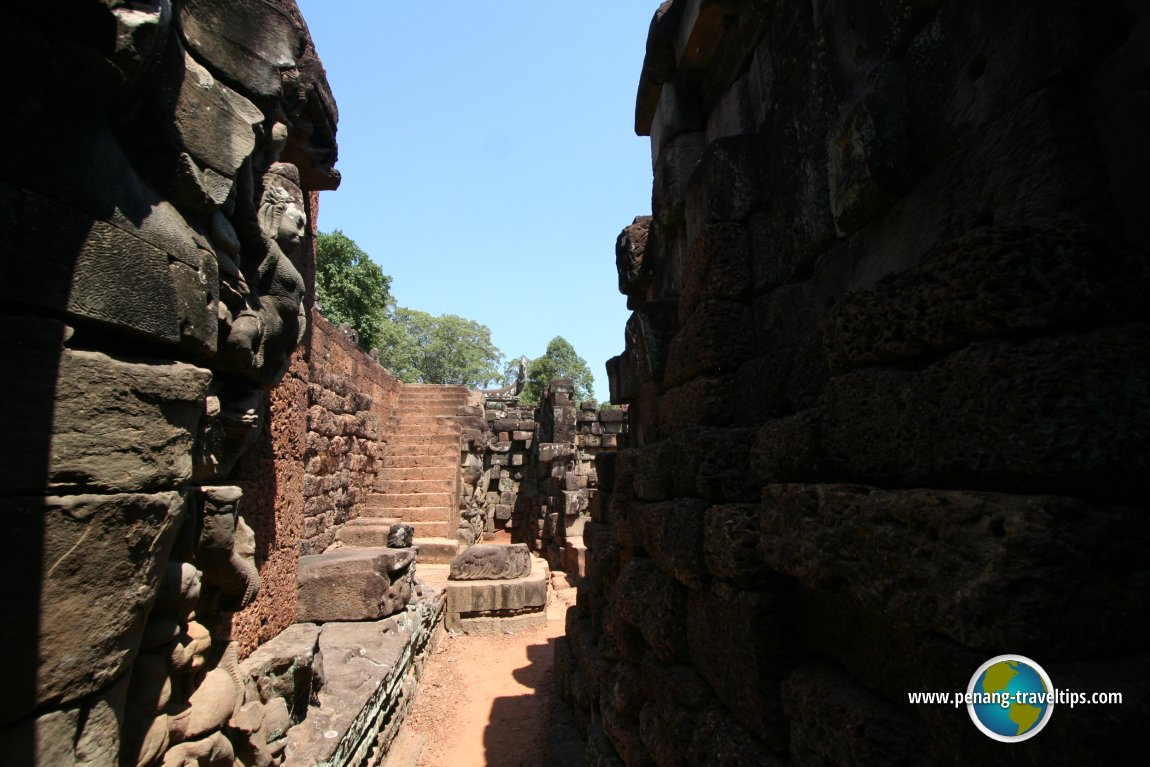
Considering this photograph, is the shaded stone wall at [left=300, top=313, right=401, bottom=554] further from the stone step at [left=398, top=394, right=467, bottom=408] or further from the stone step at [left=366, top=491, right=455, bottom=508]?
the stone step at [left=398, top=394, right=467, bottom=408]

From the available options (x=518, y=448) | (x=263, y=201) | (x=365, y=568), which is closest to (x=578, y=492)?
(x=518, y=448)

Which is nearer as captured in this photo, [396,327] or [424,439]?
[424,439]

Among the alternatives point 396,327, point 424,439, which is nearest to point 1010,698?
point 424,439

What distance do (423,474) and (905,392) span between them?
11.3 meters

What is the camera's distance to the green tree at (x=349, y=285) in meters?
26.3

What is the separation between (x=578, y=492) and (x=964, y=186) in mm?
11272

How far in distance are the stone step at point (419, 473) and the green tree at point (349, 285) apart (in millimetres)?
16487

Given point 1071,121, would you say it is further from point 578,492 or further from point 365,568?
point 578,492

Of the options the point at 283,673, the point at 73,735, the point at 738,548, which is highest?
the point at 738,548

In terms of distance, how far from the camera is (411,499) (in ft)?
36.5

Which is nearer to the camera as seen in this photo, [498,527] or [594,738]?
[594,738]

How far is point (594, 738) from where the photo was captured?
11.7 feet

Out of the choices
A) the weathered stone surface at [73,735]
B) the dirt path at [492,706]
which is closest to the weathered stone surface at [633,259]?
the dirt path at [492,706]

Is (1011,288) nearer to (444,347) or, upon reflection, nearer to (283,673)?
(283,673)
